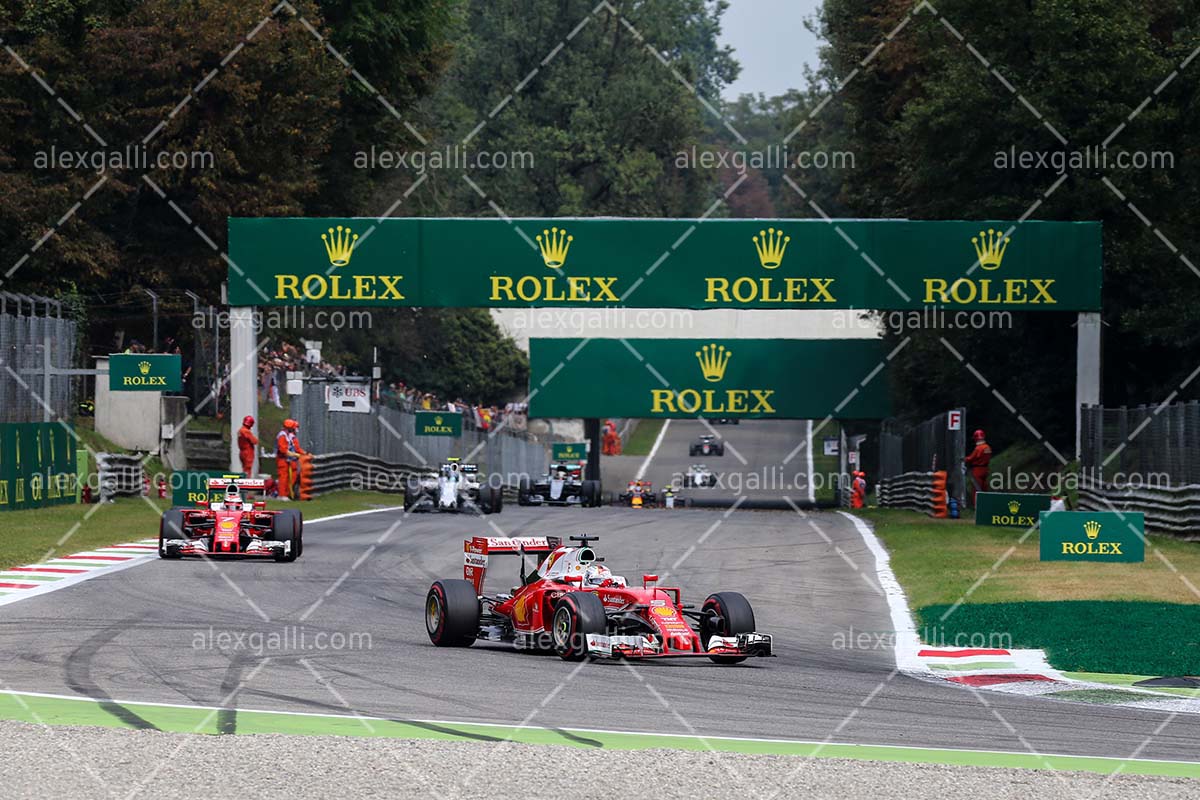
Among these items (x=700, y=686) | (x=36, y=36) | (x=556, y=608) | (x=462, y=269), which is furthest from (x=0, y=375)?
(x=700, y=686)

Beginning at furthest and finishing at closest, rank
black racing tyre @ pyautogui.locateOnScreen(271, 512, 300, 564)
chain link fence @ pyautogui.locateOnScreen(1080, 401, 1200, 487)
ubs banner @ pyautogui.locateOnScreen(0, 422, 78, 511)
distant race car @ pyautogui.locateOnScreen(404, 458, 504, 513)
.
Result: distant race car @ pyautogui.locateOnScreen(404, 458, 504, 513), ubs banner @ pyautogui.locateOnScreen(0, 422, 78, 511), chain link fence @ pyautogui.locateOnScreen(1080, 401, 1200, 487), black racing tyre @ pyautogui.locateOnScreen(271, 512, 300, 564)

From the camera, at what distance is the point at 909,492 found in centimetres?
4106

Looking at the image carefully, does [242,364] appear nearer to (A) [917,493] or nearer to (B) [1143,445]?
(A) [917,493]

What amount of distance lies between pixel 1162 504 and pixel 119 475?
17.7 metres

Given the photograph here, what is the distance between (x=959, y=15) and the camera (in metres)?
40.9

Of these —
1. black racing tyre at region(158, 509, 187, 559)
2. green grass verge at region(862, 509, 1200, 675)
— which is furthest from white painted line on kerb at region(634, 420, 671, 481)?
black racing tyre at region(158, 509, 187, 559)

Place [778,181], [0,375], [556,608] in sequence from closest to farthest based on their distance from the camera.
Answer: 1. [556,608]
2. [0,375]
3. [778,181]

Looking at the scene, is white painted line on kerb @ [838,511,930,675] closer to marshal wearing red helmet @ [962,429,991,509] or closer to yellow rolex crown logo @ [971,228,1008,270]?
marshal wearing red helmet @ [962,429,991,509]

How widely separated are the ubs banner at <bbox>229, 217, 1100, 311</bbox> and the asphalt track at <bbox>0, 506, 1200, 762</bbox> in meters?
14.6

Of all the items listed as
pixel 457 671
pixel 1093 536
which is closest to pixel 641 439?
pixel 1093 536

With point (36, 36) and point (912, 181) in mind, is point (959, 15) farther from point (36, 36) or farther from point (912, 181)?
point (36, 36)

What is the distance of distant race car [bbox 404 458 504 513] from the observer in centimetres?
3219

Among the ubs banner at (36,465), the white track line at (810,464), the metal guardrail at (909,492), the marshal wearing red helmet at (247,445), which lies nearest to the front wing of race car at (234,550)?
the ubs banner at (36,465)

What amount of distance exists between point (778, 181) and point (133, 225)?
117 meters
